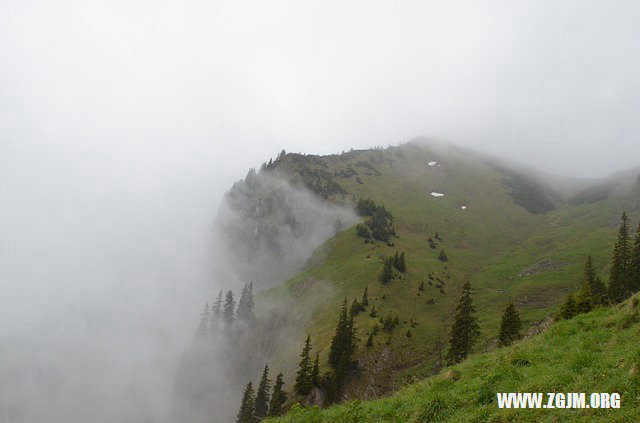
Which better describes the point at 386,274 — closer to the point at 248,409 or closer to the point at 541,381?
the point at 248,409

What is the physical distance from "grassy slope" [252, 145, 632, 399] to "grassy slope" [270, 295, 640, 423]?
35364 millimetres

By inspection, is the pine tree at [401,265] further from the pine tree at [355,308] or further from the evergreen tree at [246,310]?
the evergreen tree at [246,310]

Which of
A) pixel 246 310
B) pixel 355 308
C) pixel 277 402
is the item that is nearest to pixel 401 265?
pixel 355 308

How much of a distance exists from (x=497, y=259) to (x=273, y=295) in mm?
77642

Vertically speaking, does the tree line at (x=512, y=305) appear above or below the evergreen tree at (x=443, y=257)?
below

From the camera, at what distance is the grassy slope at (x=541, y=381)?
9797 mm

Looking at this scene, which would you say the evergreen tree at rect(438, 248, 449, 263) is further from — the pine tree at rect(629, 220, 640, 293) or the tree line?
the pine tree at rect(629, 220, 640, 293)

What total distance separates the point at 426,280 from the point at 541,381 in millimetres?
99189

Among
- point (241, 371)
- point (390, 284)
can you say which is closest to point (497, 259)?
point (390, 284)

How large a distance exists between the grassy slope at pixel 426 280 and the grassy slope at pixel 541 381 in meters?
35.4

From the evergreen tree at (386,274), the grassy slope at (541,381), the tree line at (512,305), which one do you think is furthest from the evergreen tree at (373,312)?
the grassy slope at (541,381)

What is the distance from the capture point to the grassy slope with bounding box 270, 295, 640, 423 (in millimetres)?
9797

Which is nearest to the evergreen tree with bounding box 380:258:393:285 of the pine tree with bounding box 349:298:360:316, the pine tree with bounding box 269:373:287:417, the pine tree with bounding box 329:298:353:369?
the pine tree with bounding box 349:298:360:316

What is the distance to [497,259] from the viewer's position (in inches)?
5281
